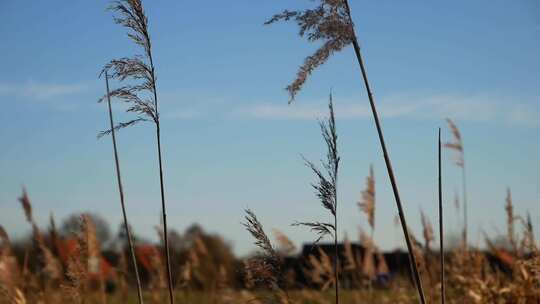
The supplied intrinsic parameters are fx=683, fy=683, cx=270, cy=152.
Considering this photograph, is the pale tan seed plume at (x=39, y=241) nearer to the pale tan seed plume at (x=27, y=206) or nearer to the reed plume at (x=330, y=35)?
the pale tan seed plume at (x=27, y=206)

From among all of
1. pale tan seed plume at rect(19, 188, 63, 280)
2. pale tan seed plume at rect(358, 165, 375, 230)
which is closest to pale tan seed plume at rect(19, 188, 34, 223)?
pale tan seed plume at rect(19, 188, 63, 280)

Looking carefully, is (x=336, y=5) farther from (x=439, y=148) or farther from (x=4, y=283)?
(x=4, y=283)

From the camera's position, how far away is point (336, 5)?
2334 mm

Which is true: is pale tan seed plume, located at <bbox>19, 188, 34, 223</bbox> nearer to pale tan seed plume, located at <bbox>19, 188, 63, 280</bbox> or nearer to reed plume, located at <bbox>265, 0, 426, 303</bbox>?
pale tan seed plume, located at <bbox>19, 188, 63, 280</bbox>

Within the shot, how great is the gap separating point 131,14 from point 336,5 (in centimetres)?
82

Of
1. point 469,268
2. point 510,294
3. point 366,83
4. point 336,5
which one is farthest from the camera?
point 469,268

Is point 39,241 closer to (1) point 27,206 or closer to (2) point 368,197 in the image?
(1) point 27,206

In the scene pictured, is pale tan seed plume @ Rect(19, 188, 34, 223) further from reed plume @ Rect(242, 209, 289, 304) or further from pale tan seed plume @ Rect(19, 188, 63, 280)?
reed plume @ Rect(242, 209, 289, 304)

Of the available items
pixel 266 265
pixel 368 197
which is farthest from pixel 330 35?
pixel 368 197

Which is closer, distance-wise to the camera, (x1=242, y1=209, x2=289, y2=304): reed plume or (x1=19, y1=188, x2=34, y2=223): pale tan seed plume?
(x1=242, y1=209, x2=289, y2=304): reed plume

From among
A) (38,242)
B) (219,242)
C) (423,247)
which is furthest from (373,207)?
(219,242)

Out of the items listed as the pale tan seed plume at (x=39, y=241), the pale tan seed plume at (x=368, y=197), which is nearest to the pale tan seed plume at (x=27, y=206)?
the pale tan seed plume at (x=39, y=241)

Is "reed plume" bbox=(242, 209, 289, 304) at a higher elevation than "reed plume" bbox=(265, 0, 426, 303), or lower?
lower

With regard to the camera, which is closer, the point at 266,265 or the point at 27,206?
the point at 266,265
